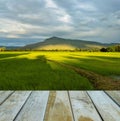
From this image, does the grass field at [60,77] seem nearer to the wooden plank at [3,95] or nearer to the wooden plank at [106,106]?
the wooden plank at [3,95]

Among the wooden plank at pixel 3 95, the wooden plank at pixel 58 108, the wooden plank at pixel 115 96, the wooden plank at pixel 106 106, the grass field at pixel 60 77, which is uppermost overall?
the wooden plank at pixel 3 95

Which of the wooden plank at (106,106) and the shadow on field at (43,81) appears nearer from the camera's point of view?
the wooden plank at (106,106)

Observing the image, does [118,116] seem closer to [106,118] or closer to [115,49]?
[106,118]

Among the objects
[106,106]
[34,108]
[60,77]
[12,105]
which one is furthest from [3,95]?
[60,77]

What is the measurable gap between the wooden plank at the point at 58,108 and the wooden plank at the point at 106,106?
371mm

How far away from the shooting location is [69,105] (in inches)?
148

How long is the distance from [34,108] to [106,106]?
2.92 feet

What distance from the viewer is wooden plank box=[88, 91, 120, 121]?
3.21 meters

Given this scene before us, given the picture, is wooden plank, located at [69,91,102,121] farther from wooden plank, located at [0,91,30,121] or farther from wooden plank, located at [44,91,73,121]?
wooden plank, located at [0,91,30,121]

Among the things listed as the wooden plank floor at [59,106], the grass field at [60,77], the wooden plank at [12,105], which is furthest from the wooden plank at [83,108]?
the grass field at [60,77]

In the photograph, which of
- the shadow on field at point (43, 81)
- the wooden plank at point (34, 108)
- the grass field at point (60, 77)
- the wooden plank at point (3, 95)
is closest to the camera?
the wooden plank at point (34, 108)

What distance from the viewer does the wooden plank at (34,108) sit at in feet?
10.3

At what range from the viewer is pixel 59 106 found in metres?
3.71

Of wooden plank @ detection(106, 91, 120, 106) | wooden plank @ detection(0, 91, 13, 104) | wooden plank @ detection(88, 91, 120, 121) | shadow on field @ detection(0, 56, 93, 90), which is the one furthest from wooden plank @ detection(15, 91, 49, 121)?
shadow on field @ detection(0, 56, 93, 90)
